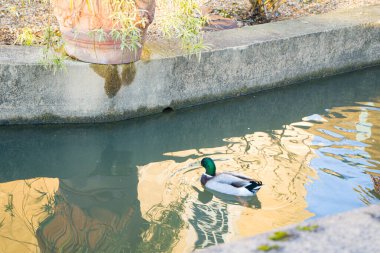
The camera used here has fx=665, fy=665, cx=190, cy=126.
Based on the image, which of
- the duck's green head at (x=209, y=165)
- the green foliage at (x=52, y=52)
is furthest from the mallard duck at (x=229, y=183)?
the green foliage at (x=52, y=52)

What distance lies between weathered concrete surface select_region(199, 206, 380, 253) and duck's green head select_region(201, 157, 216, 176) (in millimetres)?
3373

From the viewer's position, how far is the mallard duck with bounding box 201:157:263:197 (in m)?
5.34

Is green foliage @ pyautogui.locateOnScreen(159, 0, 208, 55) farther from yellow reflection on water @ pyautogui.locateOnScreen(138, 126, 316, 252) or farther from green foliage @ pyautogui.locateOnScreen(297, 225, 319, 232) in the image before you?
green foliage @ pyautogui.locateOnScreen(297, 225, 319, 232)

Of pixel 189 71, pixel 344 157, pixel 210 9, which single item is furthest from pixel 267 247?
pixel 210 9

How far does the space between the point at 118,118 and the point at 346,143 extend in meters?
2.23

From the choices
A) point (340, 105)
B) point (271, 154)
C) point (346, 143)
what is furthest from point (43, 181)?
point (340, 105)

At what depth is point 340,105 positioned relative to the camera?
732 cm

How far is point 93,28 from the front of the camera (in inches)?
235

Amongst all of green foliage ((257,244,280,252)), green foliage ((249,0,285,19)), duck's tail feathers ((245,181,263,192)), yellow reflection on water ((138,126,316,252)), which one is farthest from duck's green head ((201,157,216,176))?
green foliage ((257,244,280,252))

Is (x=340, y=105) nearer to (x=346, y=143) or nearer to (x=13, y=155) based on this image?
(x=346, y=143)

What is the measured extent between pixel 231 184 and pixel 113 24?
1782 mm

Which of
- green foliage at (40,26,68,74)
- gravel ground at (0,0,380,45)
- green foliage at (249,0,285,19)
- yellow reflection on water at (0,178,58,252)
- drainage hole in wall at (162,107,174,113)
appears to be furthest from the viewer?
green foliage at (249,0,285,19)

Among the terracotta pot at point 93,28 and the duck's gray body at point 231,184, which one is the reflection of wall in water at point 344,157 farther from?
the terracotta pot at point 93,28

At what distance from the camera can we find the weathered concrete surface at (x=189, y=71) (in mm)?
6327
